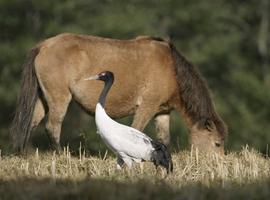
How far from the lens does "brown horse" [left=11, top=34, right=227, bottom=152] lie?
13.1m

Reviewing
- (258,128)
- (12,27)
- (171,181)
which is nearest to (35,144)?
(12,27)

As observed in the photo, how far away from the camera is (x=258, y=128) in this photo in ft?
103

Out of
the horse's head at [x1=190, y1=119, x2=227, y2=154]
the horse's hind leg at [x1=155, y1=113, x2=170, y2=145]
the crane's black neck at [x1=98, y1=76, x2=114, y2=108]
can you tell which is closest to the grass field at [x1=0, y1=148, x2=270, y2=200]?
the crane's black neck at [x1=98, y1=76, x2=114, y2=108]

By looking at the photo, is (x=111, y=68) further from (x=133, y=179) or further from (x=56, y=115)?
(x=133, y=179)

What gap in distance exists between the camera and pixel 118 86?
13469mm

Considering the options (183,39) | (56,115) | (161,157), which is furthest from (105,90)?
(183,39)

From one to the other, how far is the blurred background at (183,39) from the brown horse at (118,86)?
1010cm

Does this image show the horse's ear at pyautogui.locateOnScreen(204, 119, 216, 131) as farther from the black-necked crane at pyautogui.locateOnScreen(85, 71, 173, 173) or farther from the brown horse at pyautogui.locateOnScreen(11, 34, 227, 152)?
the black-necked crane at pyautogui.locateOnScreen(85, 71, 173, 173)

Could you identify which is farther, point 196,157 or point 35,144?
point 35,144

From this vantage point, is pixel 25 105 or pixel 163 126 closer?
pixel 25 105

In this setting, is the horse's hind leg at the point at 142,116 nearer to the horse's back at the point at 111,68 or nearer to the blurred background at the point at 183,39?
the horse's back at the point at 111,68

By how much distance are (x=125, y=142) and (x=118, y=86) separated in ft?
10.8

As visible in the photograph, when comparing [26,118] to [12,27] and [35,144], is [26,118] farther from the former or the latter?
[12,27]

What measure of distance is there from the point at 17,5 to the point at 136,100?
58.7 ft
